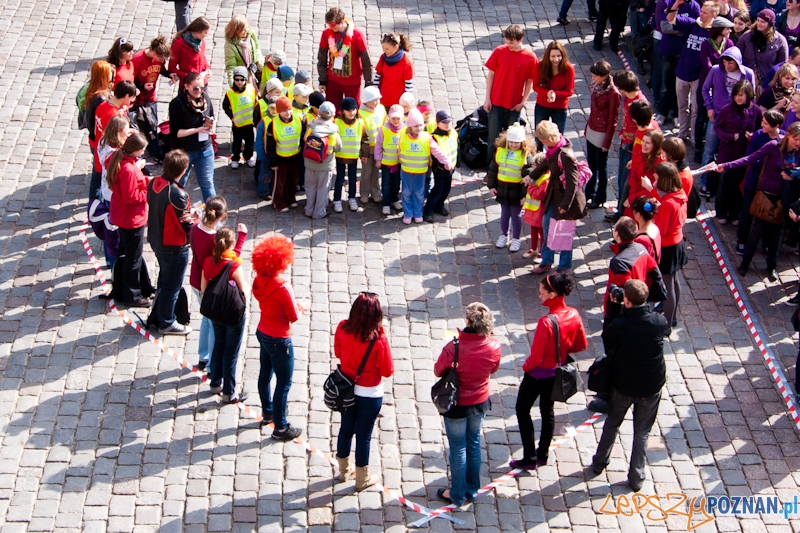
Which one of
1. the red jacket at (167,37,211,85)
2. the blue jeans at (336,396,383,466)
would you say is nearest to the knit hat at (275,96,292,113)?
the red jacket at (167,37,211,85)

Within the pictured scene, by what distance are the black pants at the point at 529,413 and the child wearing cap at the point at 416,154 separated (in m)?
3.93

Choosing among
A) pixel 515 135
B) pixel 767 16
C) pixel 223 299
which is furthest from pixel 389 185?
pixel 767 16

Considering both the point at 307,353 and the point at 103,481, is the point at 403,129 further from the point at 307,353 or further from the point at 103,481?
the point at 103,481

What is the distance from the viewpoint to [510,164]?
10.8 metres

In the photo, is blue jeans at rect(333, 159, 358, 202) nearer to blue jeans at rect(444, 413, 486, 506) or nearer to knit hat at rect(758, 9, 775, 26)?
blue jeans at rect(444, 413, 486, 506)

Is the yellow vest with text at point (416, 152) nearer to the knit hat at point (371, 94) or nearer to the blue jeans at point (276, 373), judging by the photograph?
the knit hat at point (371, 94)

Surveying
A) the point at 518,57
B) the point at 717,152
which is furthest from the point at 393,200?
the point at 717,152

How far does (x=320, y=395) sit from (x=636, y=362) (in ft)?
9.44

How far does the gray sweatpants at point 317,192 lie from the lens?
11508 millimetres

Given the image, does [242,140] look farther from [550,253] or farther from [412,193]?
[550,253]

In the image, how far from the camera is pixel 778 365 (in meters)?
9.75

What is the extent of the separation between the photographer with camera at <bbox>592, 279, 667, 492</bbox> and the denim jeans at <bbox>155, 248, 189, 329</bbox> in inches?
157

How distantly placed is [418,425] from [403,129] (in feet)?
12.9

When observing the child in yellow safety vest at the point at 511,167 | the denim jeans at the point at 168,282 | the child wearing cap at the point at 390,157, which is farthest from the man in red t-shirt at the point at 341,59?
the denim jeans at the point at 168,282
